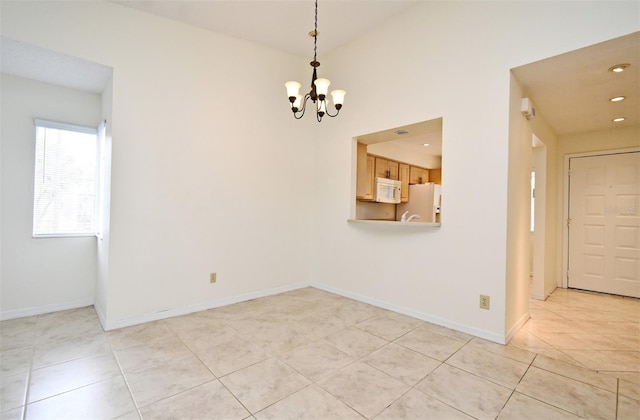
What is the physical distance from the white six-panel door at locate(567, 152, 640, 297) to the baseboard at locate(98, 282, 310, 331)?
4.24 metres

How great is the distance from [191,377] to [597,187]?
566cm

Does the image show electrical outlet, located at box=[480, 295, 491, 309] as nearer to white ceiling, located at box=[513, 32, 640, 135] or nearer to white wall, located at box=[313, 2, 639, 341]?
white wall, located at box=[313, 2, 639, 341]

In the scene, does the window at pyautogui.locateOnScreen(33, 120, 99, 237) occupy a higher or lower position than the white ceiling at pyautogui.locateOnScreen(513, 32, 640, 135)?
lower

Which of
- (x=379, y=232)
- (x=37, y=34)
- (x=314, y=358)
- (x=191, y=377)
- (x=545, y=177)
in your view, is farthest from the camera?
(x=545, y=177)

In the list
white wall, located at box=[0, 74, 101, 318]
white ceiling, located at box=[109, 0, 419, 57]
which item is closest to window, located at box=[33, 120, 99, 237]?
white wall, located at box=[0, 74, 101, 318]

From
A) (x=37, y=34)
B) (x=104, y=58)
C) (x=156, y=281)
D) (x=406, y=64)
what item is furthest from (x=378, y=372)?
(x=37, y=34)

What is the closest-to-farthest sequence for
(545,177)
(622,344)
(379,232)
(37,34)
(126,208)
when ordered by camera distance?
(37,34)
(622,344)
(126,208)
(379,232)
(545,177)

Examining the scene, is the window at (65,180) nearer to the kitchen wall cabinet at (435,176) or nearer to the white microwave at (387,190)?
the white microwave at (387,190)

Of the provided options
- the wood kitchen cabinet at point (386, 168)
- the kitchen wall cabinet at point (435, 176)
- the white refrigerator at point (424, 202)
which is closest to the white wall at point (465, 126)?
the wood kitchen cabinet at point (386, 168)

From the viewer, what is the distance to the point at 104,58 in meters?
2.74

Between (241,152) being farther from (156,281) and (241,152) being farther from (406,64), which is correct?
(406,64)

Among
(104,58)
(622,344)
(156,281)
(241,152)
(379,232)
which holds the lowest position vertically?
(622,344)

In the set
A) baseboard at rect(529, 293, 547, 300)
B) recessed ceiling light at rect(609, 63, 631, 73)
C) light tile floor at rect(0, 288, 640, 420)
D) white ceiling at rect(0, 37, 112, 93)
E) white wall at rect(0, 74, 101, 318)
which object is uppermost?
white ceiling at rect(0, 37, 112, 93)

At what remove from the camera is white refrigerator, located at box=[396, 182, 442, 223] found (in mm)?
5879
